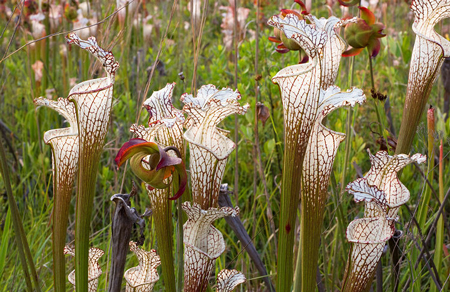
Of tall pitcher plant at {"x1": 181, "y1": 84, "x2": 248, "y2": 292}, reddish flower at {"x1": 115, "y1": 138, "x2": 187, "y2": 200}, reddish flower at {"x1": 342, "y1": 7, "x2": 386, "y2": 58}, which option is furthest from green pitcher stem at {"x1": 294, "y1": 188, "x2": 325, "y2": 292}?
reddish flower at {"x1": 342, "y1": 7, "x2": 386, "y2": 58}

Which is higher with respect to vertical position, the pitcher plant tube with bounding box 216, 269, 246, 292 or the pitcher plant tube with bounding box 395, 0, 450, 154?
the pitcher plant tube with bounding box 395, 0, 450, 154

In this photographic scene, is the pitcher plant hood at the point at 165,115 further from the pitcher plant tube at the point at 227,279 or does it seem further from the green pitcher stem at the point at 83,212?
the pitcher plant tube at the point at 227,279

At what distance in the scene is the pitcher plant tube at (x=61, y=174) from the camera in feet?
2.69

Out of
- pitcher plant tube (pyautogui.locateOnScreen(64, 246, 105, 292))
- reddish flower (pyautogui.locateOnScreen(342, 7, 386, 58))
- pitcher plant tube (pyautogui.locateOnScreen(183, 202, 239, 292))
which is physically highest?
reddish flower (pyautogui.locateOnScreen(342, 7, 386, 58))

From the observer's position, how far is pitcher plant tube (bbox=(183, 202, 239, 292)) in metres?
0.79

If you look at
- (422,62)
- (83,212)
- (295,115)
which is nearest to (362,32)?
(422,62)

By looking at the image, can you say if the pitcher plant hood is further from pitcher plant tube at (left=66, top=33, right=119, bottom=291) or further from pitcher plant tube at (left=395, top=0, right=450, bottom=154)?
pitcher plant tube at (left=395, top=0, right=450, bottom=154)

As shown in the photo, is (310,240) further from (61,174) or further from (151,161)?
(61,174)

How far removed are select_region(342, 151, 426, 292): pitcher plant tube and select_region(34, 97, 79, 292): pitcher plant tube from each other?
52cm

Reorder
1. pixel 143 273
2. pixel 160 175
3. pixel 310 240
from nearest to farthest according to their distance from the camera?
pixel 160 175 → pixel 310 240 → pixel 143 273

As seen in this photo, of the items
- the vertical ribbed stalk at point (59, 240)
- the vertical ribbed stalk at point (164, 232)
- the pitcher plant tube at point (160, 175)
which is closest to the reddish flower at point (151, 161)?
the pitcher plant tube at point (160, 175)

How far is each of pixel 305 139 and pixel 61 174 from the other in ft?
1.51

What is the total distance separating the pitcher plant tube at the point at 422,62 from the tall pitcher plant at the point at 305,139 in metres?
0.15

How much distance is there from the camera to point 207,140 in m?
0.80
